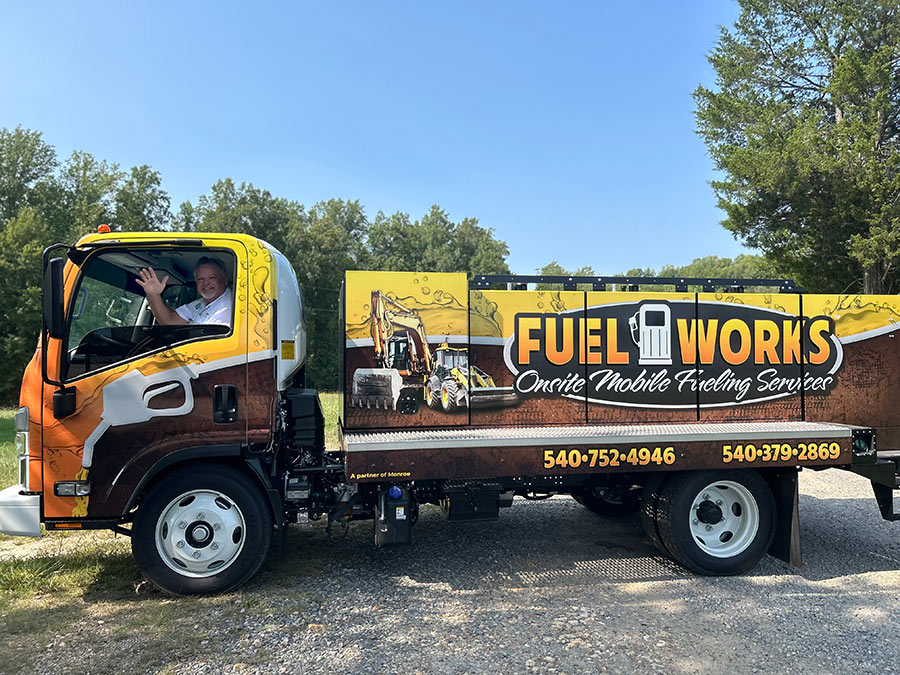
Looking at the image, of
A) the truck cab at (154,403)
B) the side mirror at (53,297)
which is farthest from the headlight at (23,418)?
the side mirror at (53,297)

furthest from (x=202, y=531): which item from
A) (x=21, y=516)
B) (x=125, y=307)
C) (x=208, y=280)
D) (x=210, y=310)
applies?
(x=208, y=280)

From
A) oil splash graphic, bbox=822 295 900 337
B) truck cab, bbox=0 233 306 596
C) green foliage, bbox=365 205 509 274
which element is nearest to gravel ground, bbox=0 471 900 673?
truck cab, bbox=0 233 306 596

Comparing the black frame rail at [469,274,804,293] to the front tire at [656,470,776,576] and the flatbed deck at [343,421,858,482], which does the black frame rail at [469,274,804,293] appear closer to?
the flatbed deck at [343,421,858,482]

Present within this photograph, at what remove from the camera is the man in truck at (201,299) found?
451 centimetres

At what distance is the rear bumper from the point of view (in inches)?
166

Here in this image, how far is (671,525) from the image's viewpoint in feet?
16.5

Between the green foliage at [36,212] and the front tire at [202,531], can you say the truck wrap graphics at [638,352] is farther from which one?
the green foliage at [36,212]

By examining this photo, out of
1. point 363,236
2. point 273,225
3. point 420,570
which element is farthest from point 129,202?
point 420,570

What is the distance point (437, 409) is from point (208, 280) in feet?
6.99

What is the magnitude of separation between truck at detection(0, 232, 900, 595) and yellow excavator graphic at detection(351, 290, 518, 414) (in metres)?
0.03

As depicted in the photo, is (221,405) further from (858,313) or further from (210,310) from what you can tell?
(858,313)

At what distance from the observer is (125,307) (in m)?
4.51

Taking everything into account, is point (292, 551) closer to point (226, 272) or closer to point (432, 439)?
point (432, 439)

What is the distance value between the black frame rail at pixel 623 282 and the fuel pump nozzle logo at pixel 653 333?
259mm
